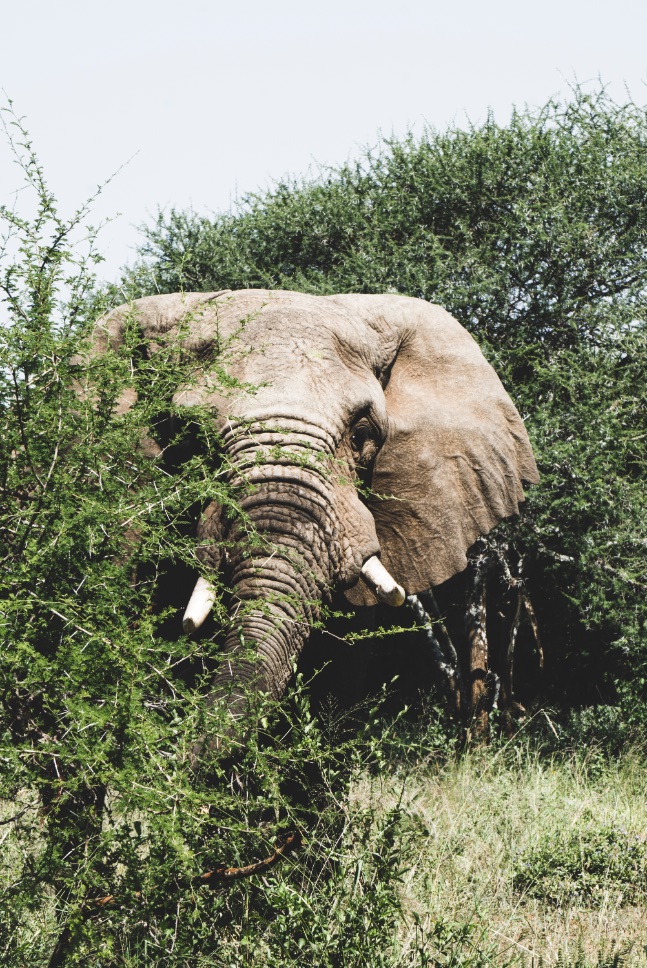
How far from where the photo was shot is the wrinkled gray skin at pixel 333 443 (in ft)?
12.8

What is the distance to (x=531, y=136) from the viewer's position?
9.91m

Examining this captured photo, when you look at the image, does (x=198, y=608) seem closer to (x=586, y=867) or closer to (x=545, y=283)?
(x=586, y=867)

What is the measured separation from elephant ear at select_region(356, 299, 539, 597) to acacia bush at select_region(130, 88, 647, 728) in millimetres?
2687

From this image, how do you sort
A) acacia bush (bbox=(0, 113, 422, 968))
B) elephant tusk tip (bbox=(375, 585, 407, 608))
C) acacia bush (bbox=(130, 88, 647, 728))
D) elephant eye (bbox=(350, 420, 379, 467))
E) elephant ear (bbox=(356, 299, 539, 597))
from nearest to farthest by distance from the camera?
acacia bush (bbox=(0, 113, 422, 968)) → elephant tusk tip (bbox=(375, 585, 407, 608)) → elephant eye (bbox=(350, 420, 379, 467)) → elephant ear (bbox=(356, 299, 539, 597)) → acacia bush (bbox=(130, 88, 647, 728))

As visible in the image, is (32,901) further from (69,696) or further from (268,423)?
(268,423)

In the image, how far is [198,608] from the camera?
3.90 m

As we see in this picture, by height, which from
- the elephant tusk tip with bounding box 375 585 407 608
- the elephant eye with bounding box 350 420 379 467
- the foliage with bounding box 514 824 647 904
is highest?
the elephant eye with bounding box 350 420 379 467

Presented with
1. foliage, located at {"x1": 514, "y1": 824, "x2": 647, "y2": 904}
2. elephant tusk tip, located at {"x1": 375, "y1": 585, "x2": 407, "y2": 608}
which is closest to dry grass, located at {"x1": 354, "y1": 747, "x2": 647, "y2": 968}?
foliage, located at {"x1": 514, "y1": 824, "x2": 647, "y2": 904}

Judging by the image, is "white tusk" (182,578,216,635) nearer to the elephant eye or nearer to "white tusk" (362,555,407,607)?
"white tusk" (362,555,407,607)

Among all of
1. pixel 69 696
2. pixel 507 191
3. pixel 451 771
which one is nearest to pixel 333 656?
pixel 451 771

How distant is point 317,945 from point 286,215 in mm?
8126

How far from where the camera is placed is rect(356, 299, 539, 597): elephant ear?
532cm

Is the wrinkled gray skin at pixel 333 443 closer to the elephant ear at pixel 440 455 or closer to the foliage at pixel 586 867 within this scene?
the elephant ear at pixel 440 455

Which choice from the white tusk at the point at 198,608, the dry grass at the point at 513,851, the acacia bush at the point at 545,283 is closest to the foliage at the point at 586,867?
the dry grass at the point at 513,851
